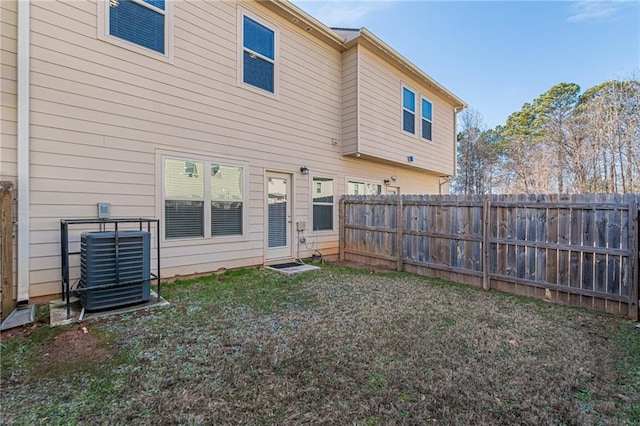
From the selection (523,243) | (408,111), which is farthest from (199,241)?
(408,111)

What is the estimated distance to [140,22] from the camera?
457 centimetres

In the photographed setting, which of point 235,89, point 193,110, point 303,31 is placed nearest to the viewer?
point 193,110

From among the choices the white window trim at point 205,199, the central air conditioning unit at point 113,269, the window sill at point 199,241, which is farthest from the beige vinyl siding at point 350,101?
the central air conditioning unit at point 113,269

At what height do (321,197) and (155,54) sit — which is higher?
(155,54)

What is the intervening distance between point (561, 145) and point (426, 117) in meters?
8.76

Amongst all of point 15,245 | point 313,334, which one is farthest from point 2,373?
point 313,334

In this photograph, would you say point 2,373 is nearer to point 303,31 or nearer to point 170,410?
point 170,410

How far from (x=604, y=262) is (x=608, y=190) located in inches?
446

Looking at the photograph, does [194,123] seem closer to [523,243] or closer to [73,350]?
[73,350]

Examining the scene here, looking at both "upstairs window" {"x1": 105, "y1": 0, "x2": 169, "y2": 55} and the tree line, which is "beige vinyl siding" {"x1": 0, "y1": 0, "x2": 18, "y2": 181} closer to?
"upstairs window" {"x1": 105, "y1": 0, "x2": 169, "y2": 55}

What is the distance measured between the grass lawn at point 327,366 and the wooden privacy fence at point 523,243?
18.8 inches

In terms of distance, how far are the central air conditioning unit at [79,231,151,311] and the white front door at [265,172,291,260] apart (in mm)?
2816

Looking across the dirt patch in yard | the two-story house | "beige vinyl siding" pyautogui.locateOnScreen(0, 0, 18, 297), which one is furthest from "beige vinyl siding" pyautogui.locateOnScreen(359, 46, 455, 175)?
the dirt patch in yard

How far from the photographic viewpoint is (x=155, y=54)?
15.4 feet
